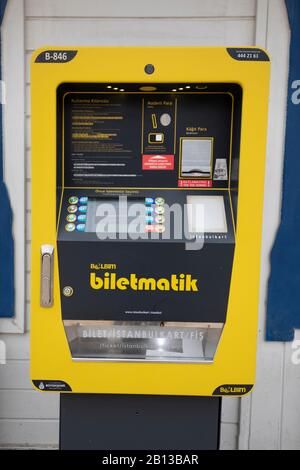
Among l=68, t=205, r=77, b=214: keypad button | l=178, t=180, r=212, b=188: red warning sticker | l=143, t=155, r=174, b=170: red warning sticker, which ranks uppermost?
l=143, t=155, r=174, b=170: red warning sticker

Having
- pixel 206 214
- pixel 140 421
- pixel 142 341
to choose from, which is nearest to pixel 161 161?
pixel 206 214

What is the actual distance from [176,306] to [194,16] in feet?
5.62

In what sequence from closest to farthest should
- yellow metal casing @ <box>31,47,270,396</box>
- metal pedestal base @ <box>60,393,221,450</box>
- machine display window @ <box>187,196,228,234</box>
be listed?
yellow metal casing @ <box>31,47,270,396</box>
machine display window @ <box>187,196,228,234</box>
metal pedestal base @ <box>60,393,221,450</box>

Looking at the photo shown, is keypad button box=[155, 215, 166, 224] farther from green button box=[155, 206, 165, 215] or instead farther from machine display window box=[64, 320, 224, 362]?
machine display window box=[64, 320, 224, 362]

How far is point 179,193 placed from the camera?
1.62 m

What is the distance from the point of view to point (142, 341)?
5.52 feet

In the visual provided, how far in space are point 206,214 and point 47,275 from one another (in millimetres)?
610

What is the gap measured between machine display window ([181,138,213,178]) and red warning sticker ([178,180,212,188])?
2cm

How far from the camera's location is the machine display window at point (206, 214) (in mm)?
1562

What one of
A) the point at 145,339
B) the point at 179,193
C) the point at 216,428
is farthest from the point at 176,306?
the point at 216,428

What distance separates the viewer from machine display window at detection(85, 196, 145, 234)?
1.56 m

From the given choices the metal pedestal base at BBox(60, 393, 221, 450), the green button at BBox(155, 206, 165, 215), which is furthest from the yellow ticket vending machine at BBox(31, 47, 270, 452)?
the metal pedestal base at BBox(60, 393, 221, 450)

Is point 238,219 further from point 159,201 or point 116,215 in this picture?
point 116,215

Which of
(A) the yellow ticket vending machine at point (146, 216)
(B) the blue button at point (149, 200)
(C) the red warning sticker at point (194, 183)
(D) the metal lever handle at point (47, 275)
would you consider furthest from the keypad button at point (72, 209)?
(C) the red warning sticker at point (194, 183)
